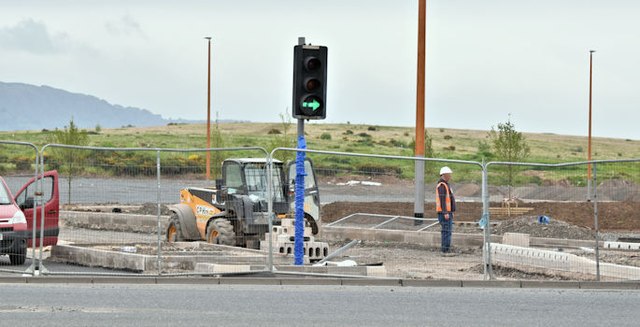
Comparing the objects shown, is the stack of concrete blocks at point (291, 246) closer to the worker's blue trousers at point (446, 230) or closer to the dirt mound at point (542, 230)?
the worker's blue trousers at point (446, 230)

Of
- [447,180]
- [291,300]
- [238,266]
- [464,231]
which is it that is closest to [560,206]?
[464,231]

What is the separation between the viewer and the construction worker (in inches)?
890

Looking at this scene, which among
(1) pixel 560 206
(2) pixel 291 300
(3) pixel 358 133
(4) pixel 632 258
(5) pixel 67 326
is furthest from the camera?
(3) pixel 358 133

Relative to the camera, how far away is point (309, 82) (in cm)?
1823

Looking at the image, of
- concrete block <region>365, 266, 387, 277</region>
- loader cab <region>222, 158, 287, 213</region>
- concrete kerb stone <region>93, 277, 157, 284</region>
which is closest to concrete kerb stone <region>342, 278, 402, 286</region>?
concrete block <region>365, 266, 387, 277</region>

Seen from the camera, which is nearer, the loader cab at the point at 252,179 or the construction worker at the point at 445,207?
the construction worker at the point at 445,207

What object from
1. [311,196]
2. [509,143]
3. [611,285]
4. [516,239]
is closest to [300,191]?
[611,285]

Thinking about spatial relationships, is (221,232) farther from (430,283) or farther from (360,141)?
(360,141)

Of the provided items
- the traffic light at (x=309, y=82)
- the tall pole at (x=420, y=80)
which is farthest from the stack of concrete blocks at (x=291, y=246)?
the tall pole at (x=420, y=80)

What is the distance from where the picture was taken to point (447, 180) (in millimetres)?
23578

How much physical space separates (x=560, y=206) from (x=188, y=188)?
47.7ft

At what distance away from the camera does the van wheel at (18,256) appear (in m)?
19.6

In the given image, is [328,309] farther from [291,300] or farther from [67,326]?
[67,326]

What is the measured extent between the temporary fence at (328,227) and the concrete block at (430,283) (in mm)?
840
